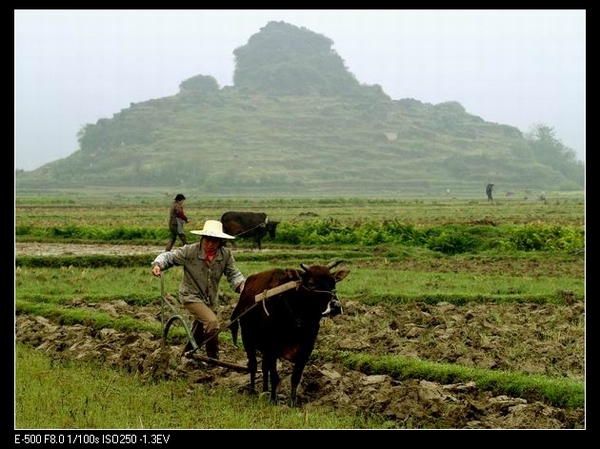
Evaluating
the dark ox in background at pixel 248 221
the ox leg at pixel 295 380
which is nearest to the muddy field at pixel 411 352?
the ox leg at pixel 295 380

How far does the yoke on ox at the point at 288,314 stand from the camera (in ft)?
27.2

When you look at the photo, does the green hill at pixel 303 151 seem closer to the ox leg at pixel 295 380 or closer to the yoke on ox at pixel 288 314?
the yoke on ox at pixel 288 314

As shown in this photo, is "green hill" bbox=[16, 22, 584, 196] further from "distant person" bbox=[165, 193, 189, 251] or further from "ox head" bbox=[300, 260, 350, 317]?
"ox head" bbox=[300, 260, 350, 317]

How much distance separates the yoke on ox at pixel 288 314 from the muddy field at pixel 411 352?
0.46m

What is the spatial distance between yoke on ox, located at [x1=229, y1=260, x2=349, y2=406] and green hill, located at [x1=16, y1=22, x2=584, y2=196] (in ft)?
319

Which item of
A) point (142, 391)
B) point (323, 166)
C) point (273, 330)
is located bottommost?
point (142, 391)

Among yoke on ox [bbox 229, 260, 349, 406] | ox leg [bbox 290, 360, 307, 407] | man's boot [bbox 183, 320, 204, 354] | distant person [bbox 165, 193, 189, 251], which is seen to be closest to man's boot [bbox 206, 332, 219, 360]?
man's boot [bbox 183, 320, 204, 354]

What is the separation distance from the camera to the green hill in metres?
118

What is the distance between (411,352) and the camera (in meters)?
10.6

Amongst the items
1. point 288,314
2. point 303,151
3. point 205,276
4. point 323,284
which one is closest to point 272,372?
point 288,314

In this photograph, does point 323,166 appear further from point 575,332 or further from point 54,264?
point 575,332

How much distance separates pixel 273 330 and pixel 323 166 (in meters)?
120
